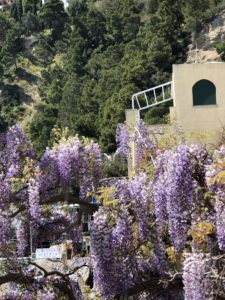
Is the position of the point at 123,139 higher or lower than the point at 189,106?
lower

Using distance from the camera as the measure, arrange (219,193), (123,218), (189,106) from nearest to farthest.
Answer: (219,193) < (123,218) < (189,106)

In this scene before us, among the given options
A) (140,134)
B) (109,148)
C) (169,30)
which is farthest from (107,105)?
(140,134)

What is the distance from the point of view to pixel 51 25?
89375 mm

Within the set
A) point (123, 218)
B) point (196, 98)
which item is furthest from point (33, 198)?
point (196, 98)

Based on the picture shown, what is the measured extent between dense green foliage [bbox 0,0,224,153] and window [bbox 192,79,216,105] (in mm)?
12146

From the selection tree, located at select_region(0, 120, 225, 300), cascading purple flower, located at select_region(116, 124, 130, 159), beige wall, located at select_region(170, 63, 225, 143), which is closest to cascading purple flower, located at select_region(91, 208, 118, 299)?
tree, located at select_region(0, 120, 225, 300)

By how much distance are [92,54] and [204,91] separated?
143ft

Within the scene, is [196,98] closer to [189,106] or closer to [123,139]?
[189,106]

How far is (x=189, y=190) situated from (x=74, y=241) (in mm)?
2244

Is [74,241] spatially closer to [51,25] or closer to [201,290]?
[201,290]

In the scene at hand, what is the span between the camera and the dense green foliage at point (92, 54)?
5303 cm

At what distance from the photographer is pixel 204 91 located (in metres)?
29.9

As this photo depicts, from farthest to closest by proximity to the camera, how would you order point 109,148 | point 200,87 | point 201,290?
point 109,148
point 200,87
point 201,290

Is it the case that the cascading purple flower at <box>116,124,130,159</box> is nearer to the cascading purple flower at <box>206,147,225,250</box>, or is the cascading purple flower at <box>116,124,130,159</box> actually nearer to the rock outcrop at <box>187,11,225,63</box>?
the cascading purple flower at <box>206,147,225,250</box>
